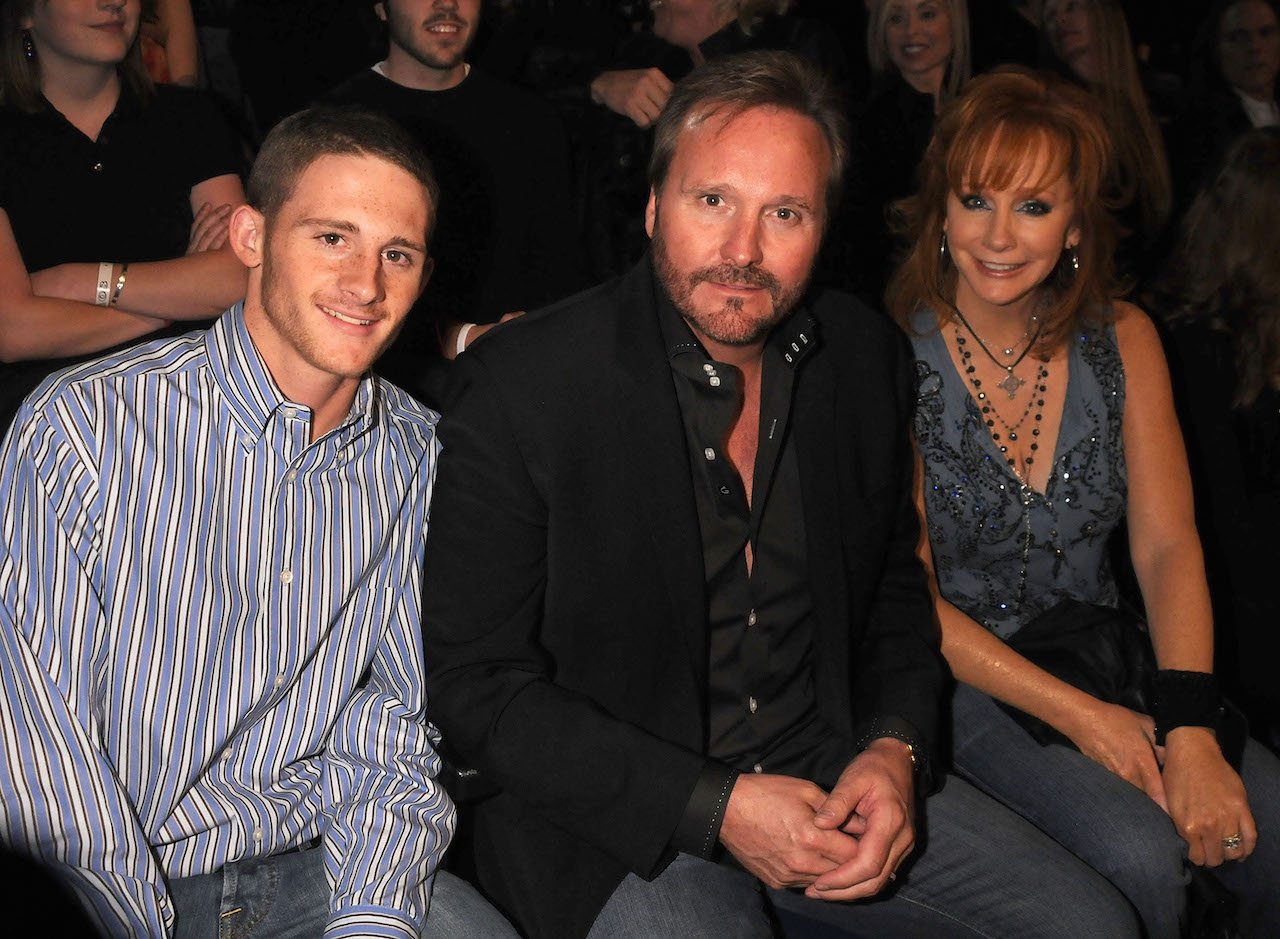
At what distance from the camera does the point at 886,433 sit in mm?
2115

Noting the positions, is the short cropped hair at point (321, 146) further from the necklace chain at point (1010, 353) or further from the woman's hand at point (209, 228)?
the necklace chain at point (1010, 353)

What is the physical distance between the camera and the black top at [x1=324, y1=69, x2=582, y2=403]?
300 cm

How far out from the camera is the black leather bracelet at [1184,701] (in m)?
2.19

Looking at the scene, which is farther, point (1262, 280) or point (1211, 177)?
point (1211, 177)

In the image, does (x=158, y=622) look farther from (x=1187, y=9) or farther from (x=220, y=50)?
(x=1187, y=9)

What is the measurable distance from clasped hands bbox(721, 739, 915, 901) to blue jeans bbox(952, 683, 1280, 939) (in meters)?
0.44

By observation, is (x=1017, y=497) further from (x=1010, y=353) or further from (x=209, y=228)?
(x=209, y=228)

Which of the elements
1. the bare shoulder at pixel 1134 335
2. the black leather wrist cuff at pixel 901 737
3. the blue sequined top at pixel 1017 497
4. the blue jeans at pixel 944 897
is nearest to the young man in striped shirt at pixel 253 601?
the blue jeans at pixel 944 897

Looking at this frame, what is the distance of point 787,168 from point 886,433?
1.58 feet

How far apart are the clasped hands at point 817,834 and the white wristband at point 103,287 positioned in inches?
63.6

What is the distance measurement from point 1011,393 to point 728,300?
0.81 metres

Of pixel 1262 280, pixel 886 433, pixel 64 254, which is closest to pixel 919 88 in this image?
pixel 1262 280

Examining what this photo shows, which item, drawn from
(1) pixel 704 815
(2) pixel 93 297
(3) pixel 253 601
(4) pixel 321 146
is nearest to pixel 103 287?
(2) pixel 93 297

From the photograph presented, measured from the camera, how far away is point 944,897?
1.96 m
